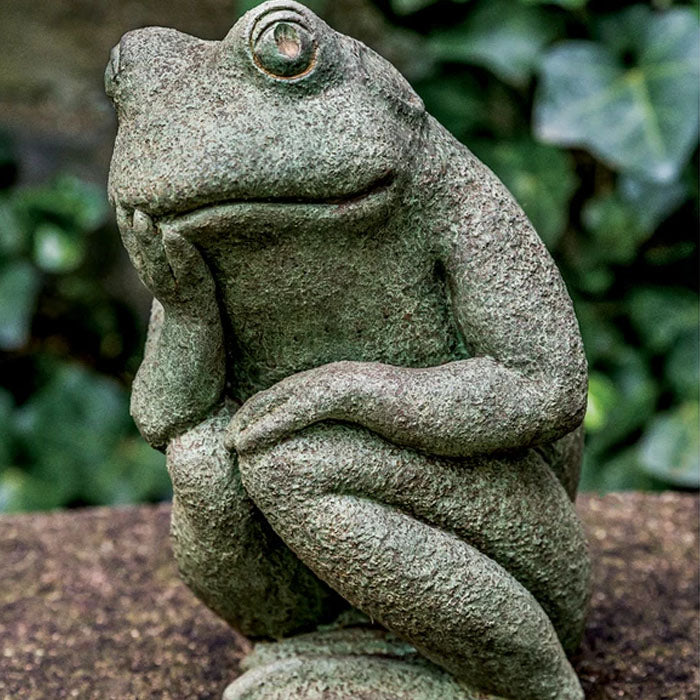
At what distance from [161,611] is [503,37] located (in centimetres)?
133

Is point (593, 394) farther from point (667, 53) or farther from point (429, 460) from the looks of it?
point (429, 460)

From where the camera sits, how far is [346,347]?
1.17 m

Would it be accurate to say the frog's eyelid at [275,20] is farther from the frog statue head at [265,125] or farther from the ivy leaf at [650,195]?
the ivy leaf at [650,195]

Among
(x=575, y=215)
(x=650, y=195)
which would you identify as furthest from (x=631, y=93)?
(x=575, y=215)

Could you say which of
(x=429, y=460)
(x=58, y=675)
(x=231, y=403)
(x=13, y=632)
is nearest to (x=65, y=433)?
(x=13, y=632)

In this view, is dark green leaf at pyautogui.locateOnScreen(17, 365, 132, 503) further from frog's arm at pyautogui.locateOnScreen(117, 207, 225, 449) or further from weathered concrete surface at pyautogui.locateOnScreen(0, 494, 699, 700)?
frog's arm at pyautogui.locateOnScreen(117, 207, 225, 449)

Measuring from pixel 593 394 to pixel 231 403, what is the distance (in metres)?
1.25

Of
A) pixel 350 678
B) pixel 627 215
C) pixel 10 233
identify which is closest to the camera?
pixel 350 678

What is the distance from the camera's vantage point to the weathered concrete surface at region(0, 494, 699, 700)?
139 cm

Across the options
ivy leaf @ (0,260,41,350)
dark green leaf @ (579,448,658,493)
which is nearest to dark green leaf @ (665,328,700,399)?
dark green leaf @ (579,448,658,493)

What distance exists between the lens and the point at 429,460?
1.13 meters

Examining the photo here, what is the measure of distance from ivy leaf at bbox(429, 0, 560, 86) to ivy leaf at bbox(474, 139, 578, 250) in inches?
6.1

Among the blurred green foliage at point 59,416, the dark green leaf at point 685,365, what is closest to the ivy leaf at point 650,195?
the dark green leaf at point 685,365

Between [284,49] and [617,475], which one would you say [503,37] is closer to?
[617,475]
